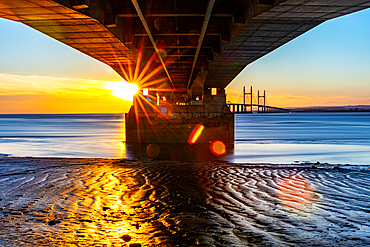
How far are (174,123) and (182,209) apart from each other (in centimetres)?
1844

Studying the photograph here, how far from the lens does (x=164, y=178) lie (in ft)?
27.4

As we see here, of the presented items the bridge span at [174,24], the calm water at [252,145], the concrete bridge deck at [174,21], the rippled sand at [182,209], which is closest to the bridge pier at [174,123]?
the calm water at [252,145]

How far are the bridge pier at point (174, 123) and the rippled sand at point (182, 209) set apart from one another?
14125 millimetres

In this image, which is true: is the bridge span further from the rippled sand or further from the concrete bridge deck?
the rippled sand

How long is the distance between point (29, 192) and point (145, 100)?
17456 millimetres

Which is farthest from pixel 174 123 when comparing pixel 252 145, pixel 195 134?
pixel 252 145

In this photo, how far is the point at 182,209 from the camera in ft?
17.7

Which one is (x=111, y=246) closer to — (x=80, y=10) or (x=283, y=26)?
(x=80, y=10)

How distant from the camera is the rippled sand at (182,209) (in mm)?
4113

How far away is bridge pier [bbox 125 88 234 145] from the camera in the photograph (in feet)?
76.2

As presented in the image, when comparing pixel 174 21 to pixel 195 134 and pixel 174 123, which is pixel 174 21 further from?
pixel 195 134

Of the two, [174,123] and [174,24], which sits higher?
[174,24]

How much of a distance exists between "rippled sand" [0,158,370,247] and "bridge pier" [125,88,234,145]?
14.1 metres

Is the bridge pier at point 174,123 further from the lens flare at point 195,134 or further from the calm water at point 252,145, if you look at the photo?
the calm water at point 252,145
